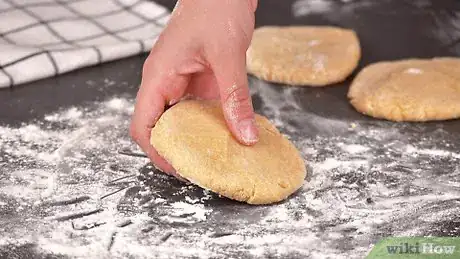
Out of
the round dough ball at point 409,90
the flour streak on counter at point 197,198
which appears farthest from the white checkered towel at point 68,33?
the round dough ball at point 409,90

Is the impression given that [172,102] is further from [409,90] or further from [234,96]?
[409,90]

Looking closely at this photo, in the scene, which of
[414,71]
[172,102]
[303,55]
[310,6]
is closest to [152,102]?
[172,102]

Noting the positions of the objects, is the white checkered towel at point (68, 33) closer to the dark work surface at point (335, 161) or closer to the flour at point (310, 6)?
the dark work surface at point (335, 161)

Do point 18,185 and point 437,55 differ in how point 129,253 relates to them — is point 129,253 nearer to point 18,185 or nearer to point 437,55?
point 18,185

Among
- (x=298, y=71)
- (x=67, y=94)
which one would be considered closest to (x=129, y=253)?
(x=67, y=94)

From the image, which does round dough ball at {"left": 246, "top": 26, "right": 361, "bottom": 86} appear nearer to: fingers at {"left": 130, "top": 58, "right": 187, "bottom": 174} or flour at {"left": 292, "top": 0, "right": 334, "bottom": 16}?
flour at {"left": 292, "top": 0, "right": 334, "bottom": 16}

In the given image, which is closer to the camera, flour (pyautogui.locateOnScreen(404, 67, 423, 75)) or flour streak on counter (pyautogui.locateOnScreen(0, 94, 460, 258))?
flour streak on counter (pyautogui.locateOnScreen(0, 94, 460, 258))

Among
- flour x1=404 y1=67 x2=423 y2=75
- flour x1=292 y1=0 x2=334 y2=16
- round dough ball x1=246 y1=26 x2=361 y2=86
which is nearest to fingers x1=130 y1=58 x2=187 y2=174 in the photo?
round dough ball x1=246 y1=26 x2=361 y2=86
